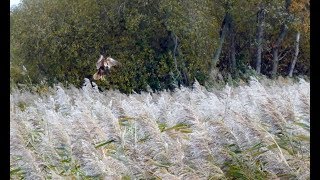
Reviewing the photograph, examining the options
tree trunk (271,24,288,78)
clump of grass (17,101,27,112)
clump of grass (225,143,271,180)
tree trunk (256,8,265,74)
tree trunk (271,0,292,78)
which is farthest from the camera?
tree trunk (271,24,288,78)

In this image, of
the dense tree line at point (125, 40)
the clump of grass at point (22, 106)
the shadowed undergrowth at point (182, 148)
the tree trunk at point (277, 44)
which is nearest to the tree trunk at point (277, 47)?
the tree trunk at point (277, 44)

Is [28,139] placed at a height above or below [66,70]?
above

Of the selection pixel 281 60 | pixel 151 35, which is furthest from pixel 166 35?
pixel 281 60

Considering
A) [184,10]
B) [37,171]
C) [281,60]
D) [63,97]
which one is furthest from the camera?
[281,60]

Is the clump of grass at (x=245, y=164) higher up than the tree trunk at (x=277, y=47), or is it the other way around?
the clump of grass at (x=245, y=164)

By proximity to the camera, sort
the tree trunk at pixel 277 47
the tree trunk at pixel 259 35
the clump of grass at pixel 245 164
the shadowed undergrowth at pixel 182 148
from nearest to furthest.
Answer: the shadowed undergrowth at pixel 182 148, the clump of grass at pixel 245 164, the tree trunk at pixel 259 35, the tree trunk at pixel 277 47

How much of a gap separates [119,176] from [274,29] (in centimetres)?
2188

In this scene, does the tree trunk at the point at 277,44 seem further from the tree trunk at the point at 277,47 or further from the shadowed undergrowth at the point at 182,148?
the shadowed undergrowth at the point at 182,148

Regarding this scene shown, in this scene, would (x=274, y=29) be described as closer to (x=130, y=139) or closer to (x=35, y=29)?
(x=35, y=29)

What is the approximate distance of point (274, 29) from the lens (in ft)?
77.5

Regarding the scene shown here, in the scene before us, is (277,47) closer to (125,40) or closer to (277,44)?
(277,44)

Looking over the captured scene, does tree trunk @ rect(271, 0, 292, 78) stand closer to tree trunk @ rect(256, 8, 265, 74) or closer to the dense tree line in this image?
tree trunk @ rect(256, 8, 265, 74)

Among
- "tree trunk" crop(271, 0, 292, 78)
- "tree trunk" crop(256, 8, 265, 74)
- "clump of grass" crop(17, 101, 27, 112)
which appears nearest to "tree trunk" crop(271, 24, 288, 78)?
"tree trunk" crop(271, 0, 292, 78)

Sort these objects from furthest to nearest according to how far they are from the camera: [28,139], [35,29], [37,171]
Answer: [35,29] < [28,139] < [37,171]
